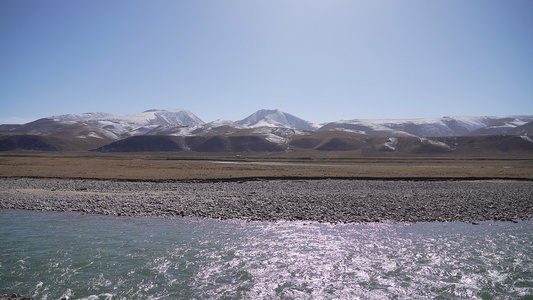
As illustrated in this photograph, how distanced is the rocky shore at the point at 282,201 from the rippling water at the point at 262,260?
2622 millimetres

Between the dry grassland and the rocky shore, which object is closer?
the rocky shore

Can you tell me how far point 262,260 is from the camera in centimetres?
1634

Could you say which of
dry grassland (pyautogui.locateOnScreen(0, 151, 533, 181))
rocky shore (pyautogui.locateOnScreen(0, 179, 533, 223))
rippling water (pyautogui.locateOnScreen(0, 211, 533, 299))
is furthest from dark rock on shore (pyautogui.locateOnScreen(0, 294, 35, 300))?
dry grassland (pyautogui.locateOnScreen(0, 151, 533, 181))

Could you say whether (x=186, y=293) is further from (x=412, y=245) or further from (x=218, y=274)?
(x=412, y=245)

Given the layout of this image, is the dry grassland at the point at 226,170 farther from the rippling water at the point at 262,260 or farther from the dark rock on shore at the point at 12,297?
the dark rock on shore at the point at 12,297

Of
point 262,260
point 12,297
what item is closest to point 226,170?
point 262,260

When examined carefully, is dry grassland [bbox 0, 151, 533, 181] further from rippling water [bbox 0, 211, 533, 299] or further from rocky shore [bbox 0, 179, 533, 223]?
rippling water [bbox 0, 211, 533, 299]

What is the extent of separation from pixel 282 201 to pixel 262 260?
15.4 metres

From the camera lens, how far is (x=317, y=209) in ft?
91.9

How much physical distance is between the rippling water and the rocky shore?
8.60 feet

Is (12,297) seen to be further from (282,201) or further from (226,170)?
(226,170)

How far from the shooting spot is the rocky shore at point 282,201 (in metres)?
26.5

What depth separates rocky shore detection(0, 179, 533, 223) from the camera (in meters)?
26.5

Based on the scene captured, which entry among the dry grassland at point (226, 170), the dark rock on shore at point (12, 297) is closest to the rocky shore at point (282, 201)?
the dry grassland at point (226, 170)
